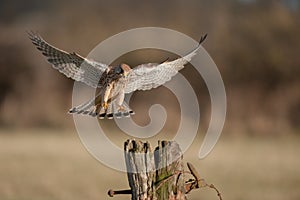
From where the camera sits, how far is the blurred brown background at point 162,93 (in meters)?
13.9

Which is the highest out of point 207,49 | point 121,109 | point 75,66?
point 207,49

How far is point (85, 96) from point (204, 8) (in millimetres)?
19326

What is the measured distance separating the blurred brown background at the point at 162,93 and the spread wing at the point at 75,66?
4594mm

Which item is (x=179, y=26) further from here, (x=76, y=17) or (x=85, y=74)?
(x=85, y=74)

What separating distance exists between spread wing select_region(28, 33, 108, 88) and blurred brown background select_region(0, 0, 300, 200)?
4594 mm

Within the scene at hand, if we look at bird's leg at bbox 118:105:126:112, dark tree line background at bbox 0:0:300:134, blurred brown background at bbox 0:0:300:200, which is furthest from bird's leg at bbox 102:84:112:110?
dark tree line background at bbox 0:0:300:134

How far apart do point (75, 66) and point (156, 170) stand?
205 centimetres

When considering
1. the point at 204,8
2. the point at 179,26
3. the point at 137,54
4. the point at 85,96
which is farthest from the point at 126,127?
the point at 204,8

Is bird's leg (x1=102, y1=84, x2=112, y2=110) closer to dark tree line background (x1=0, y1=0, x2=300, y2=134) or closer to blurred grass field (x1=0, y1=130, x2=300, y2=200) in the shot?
blurred grass field (x1=0, y1=130, x2=300, y2=200)

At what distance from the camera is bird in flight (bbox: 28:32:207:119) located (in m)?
6.14

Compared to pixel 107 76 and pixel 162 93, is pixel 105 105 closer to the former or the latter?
pixel 107 76

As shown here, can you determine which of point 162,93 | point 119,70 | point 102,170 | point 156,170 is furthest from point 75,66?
point 162,93

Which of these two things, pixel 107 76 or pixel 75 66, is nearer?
pixel 107 76

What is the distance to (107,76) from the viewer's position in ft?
20.4
